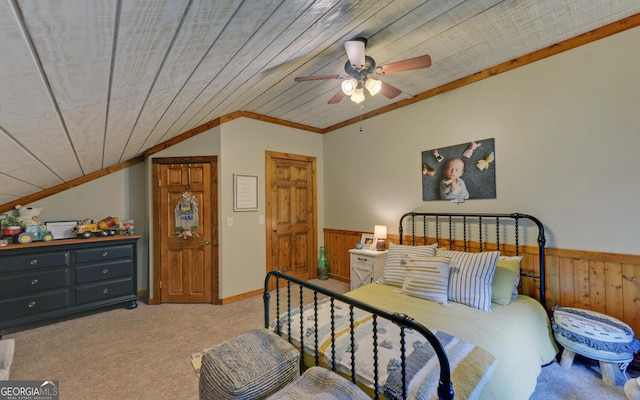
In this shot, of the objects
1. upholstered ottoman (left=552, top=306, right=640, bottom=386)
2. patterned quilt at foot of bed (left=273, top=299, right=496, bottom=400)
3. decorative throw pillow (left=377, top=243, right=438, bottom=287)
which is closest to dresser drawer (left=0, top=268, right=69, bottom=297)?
patterned quilt at foot of bed (left=273, top=299, right=496, bottom=400)

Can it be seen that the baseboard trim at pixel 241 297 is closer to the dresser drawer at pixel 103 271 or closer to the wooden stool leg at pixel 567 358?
the dresser drawer at pixel 103 271

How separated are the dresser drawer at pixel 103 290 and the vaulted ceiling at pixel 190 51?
1313 millimetres

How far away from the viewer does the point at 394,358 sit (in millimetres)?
1463

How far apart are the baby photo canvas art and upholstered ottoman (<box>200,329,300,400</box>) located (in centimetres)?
251

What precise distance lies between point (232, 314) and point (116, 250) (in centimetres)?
171

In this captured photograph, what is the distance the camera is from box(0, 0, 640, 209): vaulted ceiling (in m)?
0.89

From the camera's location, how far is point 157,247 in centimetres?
368

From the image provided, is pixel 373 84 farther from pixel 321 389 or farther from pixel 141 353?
pixel 141 353

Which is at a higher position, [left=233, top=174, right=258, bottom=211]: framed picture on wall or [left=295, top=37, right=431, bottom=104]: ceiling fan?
[left=295, top=37, right=431, bottom=104]: ceiling fan

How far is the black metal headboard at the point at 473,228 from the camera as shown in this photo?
2.53 m

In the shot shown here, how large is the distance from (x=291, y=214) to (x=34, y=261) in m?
3.16

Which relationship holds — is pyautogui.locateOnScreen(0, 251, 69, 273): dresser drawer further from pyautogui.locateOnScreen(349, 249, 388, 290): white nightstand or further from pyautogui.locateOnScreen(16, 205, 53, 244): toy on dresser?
pyautogui.locateOnScreen(349, 249, 388, 290): white nightstand

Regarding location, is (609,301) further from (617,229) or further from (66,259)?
(66,259)

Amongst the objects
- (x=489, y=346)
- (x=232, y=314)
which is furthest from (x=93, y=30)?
Result: (x=232, y=314)
